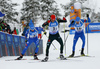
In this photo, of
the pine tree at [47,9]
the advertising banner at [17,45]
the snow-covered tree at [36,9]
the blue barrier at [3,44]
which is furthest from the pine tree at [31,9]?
the blue barrier at [3,44]

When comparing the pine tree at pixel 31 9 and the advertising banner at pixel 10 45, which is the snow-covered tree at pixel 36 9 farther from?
the advertising banner at pixel 10 45

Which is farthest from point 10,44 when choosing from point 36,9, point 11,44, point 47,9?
point 47,9

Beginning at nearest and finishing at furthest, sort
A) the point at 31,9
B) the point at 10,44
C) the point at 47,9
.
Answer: the point at 10,44 → the point at 31,9 → the point at 47,9

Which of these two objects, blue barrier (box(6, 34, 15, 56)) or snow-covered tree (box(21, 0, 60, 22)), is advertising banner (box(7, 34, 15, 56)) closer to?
blue barrier (box(6, 34, 15, 56))

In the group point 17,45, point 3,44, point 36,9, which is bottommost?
point 17,45

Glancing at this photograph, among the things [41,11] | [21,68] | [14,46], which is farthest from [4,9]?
[21,68]

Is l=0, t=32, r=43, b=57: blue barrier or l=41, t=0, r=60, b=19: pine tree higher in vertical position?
l=41, t=0, r=60, b=19: pine tree

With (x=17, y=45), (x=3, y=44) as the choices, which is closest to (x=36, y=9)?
(x=17, y=45)

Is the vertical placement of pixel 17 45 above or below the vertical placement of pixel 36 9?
below

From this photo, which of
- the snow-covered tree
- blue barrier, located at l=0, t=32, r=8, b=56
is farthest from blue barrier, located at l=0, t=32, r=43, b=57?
the snow-covered tree

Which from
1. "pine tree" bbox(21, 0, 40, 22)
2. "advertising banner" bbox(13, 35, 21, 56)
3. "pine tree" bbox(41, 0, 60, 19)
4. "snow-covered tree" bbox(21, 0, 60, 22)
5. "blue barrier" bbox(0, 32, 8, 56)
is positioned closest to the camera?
"blue barrier" bbox(0, 32, 8, 56)

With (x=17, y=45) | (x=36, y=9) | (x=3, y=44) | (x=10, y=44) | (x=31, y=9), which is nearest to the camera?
(x=3, y=44)

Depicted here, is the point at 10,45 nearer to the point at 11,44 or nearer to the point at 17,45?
the point at 11,44

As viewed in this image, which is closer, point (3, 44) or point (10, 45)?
point (3, 44)
